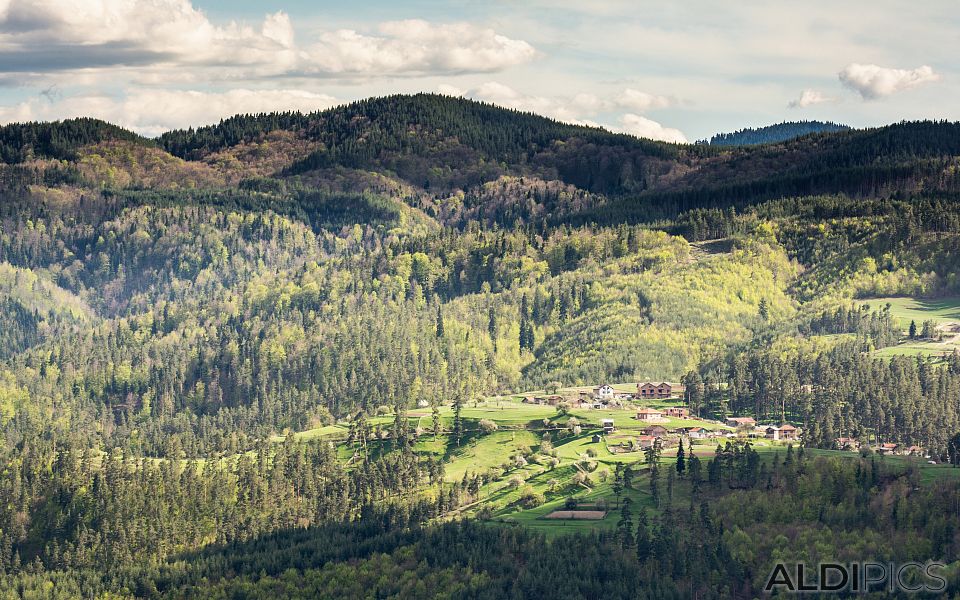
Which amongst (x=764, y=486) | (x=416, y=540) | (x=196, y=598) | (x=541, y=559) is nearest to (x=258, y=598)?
(x=196, y=598)

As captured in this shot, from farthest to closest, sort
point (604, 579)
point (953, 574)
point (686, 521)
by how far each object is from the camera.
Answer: point (686, 521) < point (604, 579) < point (953, 574)

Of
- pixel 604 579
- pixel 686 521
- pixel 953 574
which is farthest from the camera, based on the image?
pixel 686 521

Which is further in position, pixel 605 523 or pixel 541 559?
pixel 605 523

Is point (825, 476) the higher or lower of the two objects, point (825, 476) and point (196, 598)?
the higher

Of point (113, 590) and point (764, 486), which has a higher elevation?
point (764, 486)

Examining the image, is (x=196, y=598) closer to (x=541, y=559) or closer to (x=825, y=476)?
(x=541, y=559)

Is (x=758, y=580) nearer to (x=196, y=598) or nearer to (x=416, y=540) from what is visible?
(x=416, y=540)

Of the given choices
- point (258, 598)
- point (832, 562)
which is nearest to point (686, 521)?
point (832, 562)

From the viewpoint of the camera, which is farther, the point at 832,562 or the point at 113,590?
the point at 113,590

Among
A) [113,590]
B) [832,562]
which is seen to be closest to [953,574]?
[832,562]
